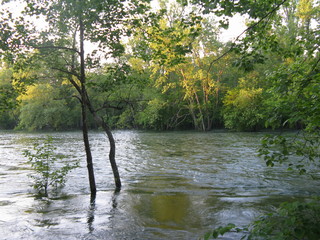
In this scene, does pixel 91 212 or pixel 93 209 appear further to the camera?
pixel 93 209

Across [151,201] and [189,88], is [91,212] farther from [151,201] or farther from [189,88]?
[189,88]

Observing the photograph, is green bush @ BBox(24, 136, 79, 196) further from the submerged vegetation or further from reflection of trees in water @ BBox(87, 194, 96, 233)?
reflection of trees in water @ BBox(87, 194, 96, 233)

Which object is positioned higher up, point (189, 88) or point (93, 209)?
point (189, 88)

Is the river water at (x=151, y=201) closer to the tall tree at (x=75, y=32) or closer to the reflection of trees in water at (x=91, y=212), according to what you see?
the reflection of trees in water at (x=91, y=212)

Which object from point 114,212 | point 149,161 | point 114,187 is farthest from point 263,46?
point 149,161

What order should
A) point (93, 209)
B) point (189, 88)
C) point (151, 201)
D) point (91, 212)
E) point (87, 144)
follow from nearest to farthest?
1. point (91, 212)
2. point (93, 209)
3. point (151, 201)
4. point (87, 144)
5. point (189, 88)

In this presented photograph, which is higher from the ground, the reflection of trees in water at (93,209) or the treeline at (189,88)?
the treeline at (189,88)

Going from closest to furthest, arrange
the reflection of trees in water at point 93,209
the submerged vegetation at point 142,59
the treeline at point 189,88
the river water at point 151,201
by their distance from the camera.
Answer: the submerged vegetation at point 142,59 < the river water at point 151,201 < the reflection of trees in water at point 93,209 < the treeline at point 189,88

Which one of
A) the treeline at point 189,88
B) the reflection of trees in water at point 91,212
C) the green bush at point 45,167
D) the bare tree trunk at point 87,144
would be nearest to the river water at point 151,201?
the reflection of trees in water at point 91,212

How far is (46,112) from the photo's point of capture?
145 feet

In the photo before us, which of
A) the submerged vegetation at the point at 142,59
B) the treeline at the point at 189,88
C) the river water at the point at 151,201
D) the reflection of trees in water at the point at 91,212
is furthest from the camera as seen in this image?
the treeline at the point at 189,88

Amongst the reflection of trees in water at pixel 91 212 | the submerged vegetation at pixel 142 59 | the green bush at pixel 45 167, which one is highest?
the submerged vegetation at pixel 142 59

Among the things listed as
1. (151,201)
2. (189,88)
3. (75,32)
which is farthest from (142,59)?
(189,88)

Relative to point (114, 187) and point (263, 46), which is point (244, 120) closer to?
point (114, 187)
